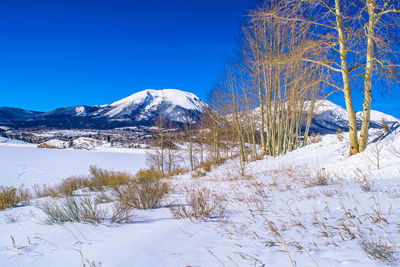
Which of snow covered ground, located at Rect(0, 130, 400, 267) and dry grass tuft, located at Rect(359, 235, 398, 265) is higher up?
dry grass tuft, located at Rect(359, 235, 398, 265)

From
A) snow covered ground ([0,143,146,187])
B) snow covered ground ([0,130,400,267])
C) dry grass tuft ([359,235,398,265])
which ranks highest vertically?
dry grass tuft ([359,235,398,265])

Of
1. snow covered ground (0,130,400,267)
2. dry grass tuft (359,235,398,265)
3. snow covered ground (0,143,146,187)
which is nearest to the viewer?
dry grass tuft (359,235,398,265)

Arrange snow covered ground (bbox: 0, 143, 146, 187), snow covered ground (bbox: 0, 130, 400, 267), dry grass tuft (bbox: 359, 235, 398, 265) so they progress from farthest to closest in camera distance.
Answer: snow covered ground (bbox: 0, 143, 146, 187)
snow covered ground (bbox: 0, 130, 400, 267)
dry grass tuft (bbox: 359, 235, 398, 265)

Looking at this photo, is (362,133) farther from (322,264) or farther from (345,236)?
(322,264)

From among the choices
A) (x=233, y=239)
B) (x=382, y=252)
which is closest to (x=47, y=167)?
(x=233, y=239)

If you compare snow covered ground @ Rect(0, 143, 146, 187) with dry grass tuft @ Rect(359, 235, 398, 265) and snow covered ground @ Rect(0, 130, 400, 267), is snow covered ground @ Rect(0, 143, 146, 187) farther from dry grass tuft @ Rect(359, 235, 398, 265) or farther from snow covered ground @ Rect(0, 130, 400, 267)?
dry grass tuft @ Rect(359, 235, 398, 265)

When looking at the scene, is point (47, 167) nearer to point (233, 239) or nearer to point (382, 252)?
point (233, 239)

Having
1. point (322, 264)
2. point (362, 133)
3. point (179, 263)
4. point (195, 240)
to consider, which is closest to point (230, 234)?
point (195, 240)

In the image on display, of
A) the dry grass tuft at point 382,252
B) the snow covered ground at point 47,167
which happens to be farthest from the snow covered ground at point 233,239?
the snow covered ground at point 47,167

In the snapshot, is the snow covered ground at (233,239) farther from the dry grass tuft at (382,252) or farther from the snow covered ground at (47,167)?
the snow covered ground at (47,167)

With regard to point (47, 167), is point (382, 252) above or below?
above

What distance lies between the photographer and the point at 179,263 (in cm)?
151

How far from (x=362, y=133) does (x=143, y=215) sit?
6.63 meters

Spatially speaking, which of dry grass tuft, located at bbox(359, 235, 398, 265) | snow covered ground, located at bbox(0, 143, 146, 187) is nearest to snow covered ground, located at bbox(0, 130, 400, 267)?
dry grass tuft, located at bbox(359, 235, 398, 265)
